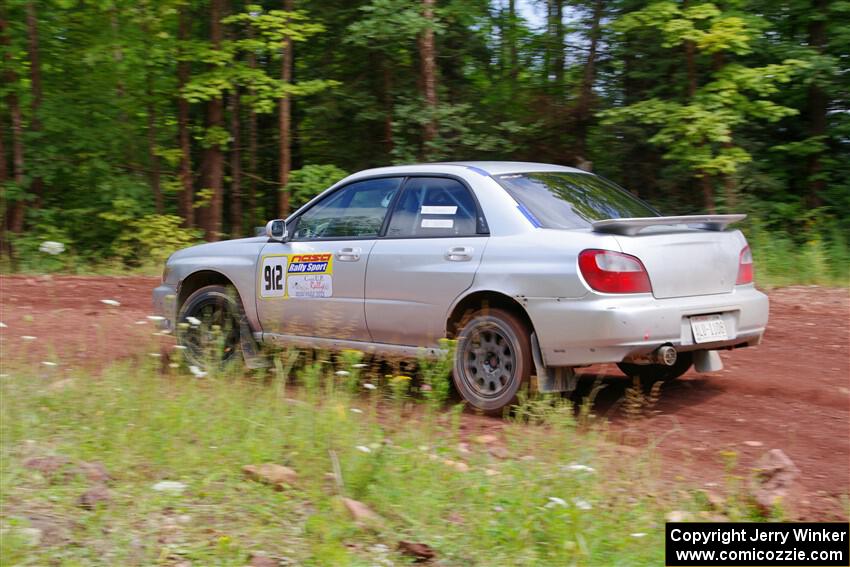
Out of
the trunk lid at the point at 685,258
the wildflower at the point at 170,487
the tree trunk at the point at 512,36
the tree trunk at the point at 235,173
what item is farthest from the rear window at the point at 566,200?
the tree trunk at the point at 235,173

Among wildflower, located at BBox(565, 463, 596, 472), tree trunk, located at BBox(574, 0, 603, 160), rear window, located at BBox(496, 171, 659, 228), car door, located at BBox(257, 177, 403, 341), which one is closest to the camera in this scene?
wildflower, located at BBox(565, 463, 596, 472)

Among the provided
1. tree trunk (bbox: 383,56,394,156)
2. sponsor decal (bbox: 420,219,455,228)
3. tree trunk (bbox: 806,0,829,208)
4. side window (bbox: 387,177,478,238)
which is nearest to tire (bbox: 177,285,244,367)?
side window (bbox: 387,177,478,238)

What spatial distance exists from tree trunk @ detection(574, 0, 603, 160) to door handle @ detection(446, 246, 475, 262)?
9.30m

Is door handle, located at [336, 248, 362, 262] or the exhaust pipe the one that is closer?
the exhaust pipe

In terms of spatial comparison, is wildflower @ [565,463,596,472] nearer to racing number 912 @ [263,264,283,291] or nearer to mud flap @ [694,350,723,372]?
mud flap @ [694,350,723,372]

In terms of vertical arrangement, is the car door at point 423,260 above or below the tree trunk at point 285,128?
below

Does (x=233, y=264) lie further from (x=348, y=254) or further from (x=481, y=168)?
(x=481, y=168)

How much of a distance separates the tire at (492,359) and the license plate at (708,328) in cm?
105

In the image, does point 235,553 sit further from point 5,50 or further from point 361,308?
point 5,50

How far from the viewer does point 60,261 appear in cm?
1522

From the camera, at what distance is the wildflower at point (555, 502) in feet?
13.0

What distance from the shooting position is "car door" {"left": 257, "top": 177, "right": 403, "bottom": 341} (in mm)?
6801

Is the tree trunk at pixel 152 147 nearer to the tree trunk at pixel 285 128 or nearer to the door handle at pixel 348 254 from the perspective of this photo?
the tree trunk at pixel 285 128

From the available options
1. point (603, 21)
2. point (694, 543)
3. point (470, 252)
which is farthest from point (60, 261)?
point (694, 543)
